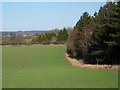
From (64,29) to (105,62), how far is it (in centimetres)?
7049

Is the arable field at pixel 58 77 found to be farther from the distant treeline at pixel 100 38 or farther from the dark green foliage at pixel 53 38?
the dark green foliage at pixel 53 38

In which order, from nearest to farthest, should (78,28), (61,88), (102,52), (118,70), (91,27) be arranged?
(61,88) → (118,70) → (102,52) → (91,27) → (78,28)

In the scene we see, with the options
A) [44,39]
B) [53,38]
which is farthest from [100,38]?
[44,39]

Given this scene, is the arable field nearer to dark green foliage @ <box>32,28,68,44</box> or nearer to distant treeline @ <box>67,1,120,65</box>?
distant treeline @ <box>67,1,120,65</box>

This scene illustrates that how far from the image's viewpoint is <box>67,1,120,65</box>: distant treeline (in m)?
38.5

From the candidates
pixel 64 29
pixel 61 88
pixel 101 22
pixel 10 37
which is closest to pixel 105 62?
pixel 101 22

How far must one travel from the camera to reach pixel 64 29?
116m

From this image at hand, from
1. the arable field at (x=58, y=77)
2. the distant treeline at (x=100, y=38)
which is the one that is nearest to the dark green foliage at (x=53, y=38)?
Answer: the distant treeline at (x=100, y=38)

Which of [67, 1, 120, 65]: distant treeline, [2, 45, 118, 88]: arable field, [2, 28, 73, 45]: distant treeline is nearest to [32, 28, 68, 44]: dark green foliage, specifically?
[2, 28, 73, 45]: distant treeline

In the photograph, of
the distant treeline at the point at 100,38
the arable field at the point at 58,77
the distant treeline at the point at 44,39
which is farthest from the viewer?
the distant treeline at the point at 44,39

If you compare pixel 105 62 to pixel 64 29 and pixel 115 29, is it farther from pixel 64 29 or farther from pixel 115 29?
pixel 64 29

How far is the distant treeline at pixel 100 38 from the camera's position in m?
38.5

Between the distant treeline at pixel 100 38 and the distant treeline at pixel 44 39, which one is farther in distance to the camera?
the distant treeline at pixel 44 39

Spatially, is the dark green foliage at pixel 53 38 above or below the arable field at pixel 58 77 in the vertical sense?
above
